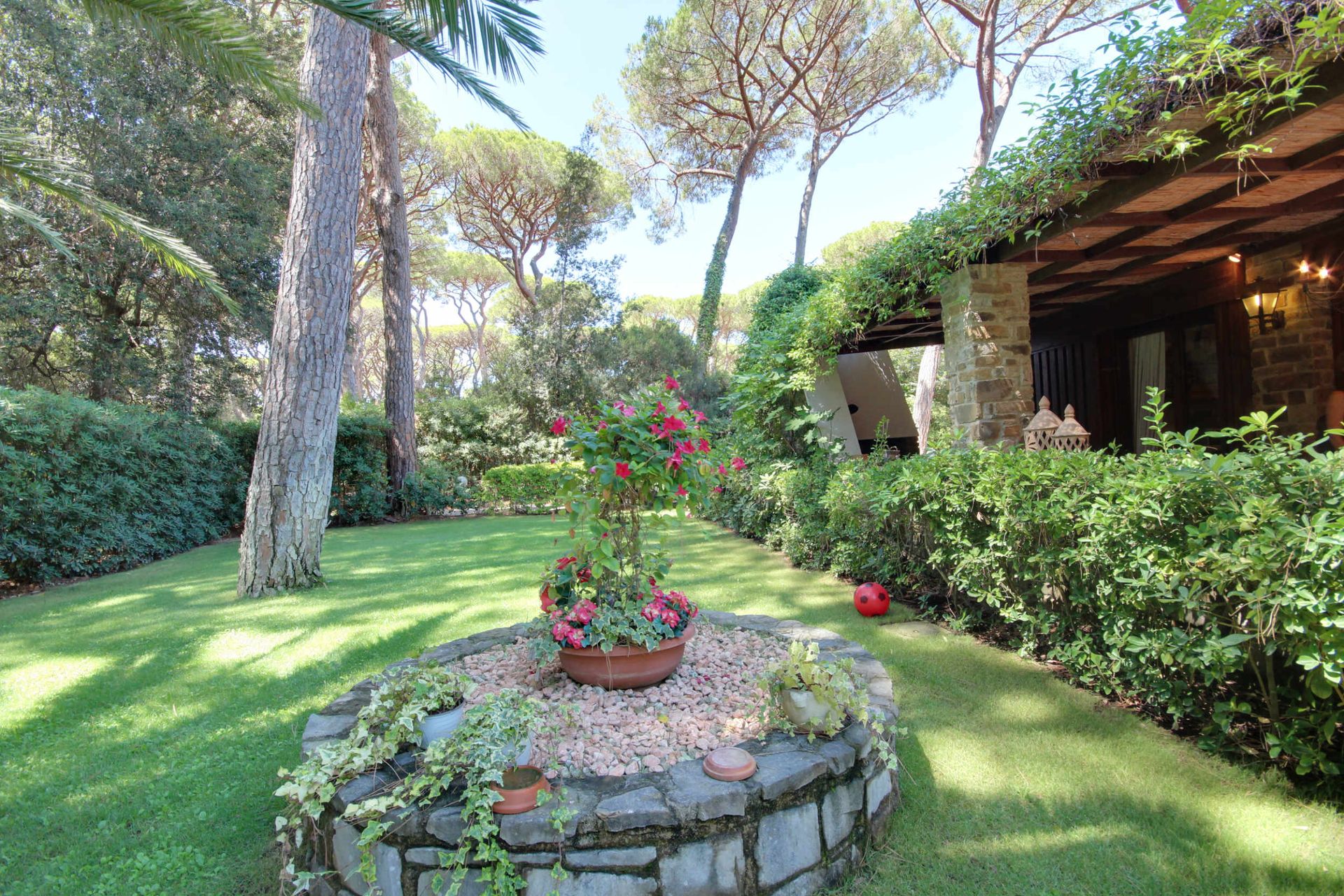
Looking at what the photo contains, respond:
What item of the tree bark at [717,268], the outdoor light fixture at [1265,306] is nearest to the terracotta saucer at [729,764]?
the outdoor light fixture at [1265,306]

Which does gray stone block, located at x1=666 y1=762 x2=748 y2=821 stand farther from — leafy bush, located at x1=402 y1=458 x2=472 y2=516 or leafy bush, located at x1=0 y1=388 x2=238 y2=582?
leafy bush, located at x1=402 y1=458 x2=472 y2=516

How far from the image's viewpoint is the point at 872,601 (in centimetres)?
427

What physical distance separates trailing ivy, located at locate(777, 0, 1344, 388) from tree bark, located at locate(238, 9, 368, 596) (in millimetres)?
4608

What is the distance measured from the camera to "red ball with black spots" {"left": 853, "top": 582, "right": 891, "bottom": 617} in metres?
4.28

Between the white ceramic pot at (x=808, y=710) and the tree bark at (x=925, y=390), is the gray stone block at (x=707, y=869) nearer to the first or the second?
the white ceramic pot at (x=808, y=710)

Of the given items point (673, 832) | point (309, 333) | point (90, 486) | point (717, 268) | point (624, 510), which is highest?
point (717, 268)

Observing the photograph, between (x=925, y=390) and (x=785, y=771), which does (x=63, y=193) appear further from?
(x=925, y=390)

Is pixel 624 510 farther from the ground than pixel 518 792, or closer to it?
farther from the ground

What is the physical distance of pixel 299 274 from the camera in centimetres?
518

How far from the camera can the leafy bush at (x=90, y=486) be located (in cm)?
580

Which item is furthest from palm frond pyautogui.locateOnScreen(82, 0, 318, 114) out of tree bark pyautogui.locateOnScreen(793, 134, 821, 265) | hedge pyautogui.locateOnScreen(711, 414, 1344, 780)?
tree bark pyautogui.locateOnScreen(793, 134, 821, 265)

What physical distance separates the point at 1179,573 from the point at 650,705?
6.24ft

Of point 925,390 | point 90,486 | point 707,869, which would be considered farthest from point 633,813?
point 925,390

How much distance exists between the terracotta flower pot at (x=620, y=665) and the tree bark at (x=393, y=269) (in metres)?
9.45
